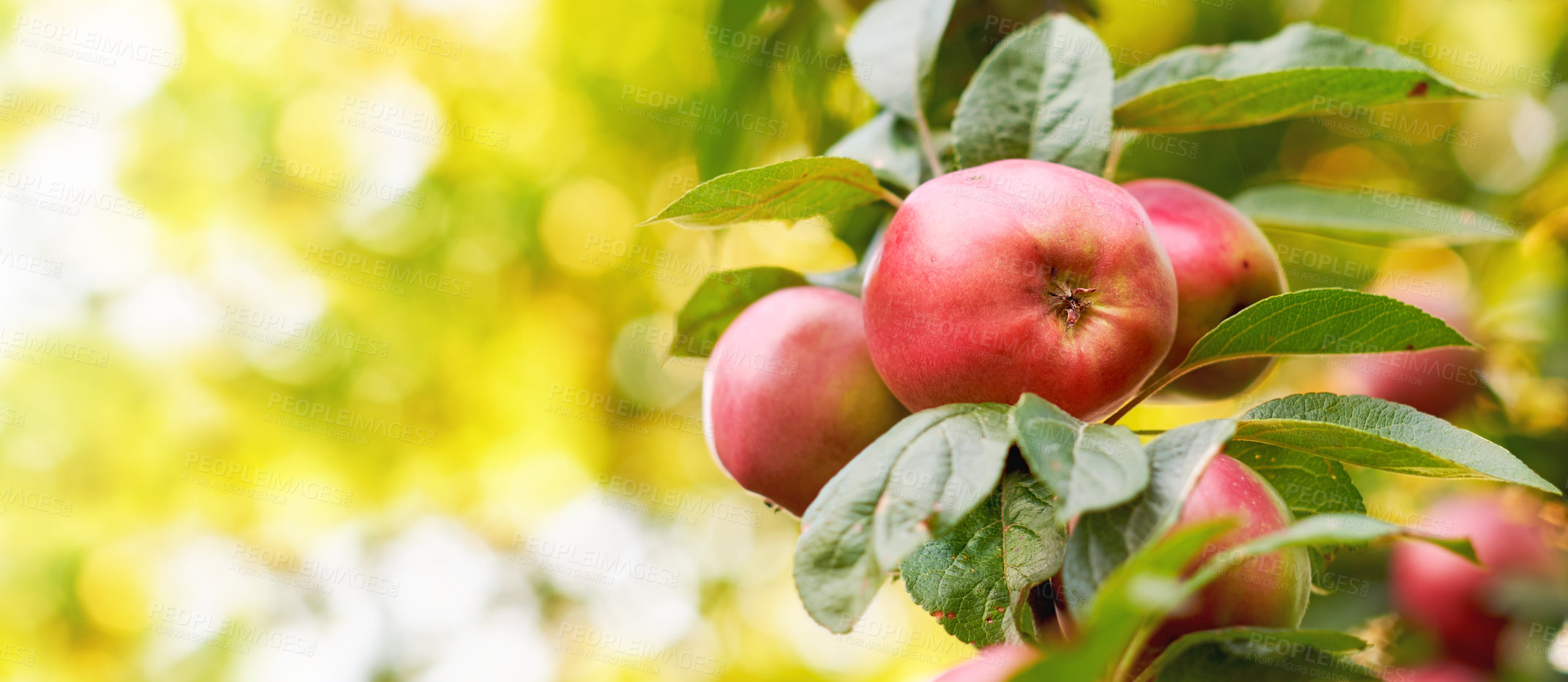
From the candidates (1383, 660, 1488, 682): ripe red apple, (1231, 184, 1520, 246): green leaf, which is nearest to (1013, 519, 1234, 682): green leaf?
(1231, 184, 1520, 246): green leaf

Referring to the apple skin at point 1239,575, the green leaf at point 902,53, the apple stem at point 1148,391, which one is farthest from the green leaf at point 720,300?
the apple skin at point 1239,575

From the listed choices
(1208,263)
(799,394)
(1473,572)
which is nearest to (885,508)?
(799,394)

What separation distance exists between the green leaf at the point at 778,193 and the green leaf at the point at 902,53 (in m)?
0.18

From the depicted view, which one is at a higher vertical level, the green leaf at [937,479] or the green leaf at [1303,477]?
the green leaf at [937,479]

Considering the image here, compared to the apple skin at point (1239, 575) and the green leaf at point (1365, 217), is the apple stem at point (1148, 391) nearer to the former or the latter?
the apple skin at point (1239, 575)

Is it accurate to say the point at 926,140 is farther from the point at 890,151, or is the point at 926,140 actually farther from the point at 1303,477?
the point at 1303,477

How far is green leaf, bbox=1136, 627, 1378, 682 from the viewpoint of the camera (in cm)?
43

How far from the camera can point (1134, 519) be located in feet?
1.44

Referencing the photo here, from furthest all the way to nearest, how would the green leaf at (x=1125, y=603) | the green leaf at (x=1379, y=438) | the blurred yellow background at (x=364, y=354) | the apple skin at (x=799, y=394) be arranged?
the blurred yellow background at (x=364, y=354)
the apple skin at (x=799, y=394)
the green leaf at (x=1379, y=438)
the green leaf at (x=1125, y=603)

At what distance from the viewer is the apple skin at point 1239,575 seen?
0.49 meters

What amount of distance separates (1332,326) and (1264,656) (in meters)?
0.22

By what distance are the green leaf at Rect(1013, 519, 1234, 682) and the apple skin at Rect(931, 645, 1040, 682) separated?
14 cm

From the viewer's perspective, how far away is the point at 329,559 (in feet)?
9.42

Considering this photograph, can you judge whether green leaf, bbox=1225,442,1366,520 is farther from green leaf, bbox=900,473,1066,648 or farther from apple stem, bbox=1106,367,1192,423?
green leaf, bbox=900,473,1066,648
